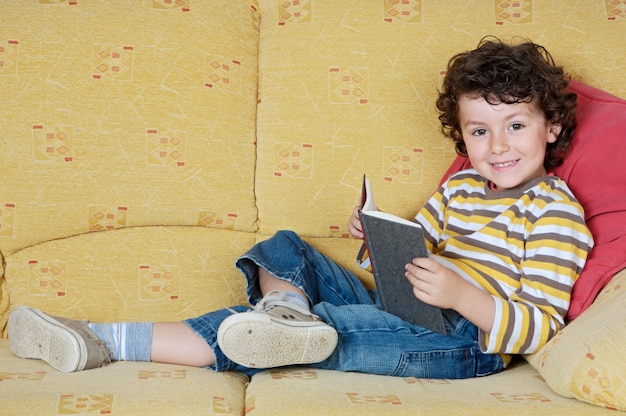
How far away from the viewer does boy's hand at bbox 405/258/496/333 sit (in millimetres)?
1370

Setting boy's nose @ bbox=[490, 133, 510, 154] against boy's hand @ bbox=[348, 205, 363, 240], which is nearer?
boy's nose @ bbox=[490, 133, 510, 154]

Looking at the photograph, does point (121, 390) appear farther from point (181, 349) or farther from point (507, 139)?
point (507, 139)

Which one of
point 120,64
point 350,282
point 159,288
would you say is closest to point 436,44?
point 350,282

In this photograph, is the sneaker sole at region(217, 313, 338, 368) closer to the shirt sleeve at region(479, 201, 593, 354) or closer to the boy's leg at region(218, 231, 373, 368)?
the boy's leg at region(218, 231, 373, 368)

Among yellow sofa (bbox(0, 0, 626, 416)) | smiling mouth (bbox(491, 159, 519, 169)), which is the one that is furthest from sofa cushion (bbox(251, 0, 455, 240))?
smiling mouth (bbox(491, 159, 519, 169))

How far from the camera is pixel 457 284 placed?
54.6 inches

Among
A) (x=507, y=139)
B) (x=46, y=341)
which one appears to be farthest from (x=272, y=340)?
(x=507, y=139)

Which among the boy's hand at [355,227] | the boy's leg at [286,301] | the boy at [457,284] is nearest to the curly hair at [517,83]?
the boy at [457,284]

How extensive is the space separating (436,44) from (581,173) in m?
0.45

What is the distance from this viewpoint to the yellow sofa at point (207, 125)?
174 centimetres

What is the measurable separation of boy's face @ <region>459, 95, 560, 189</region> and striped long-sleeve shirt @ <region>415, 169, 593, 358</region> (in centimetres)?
4

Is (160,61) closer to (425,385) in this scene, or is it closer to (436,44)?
(436,44)

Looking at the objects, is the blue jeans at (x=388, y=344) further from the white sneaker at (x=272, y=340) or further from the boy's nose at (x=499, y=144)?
the boy's nose at (x=499, y=144)

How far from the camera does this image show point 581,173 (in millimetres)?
1606
